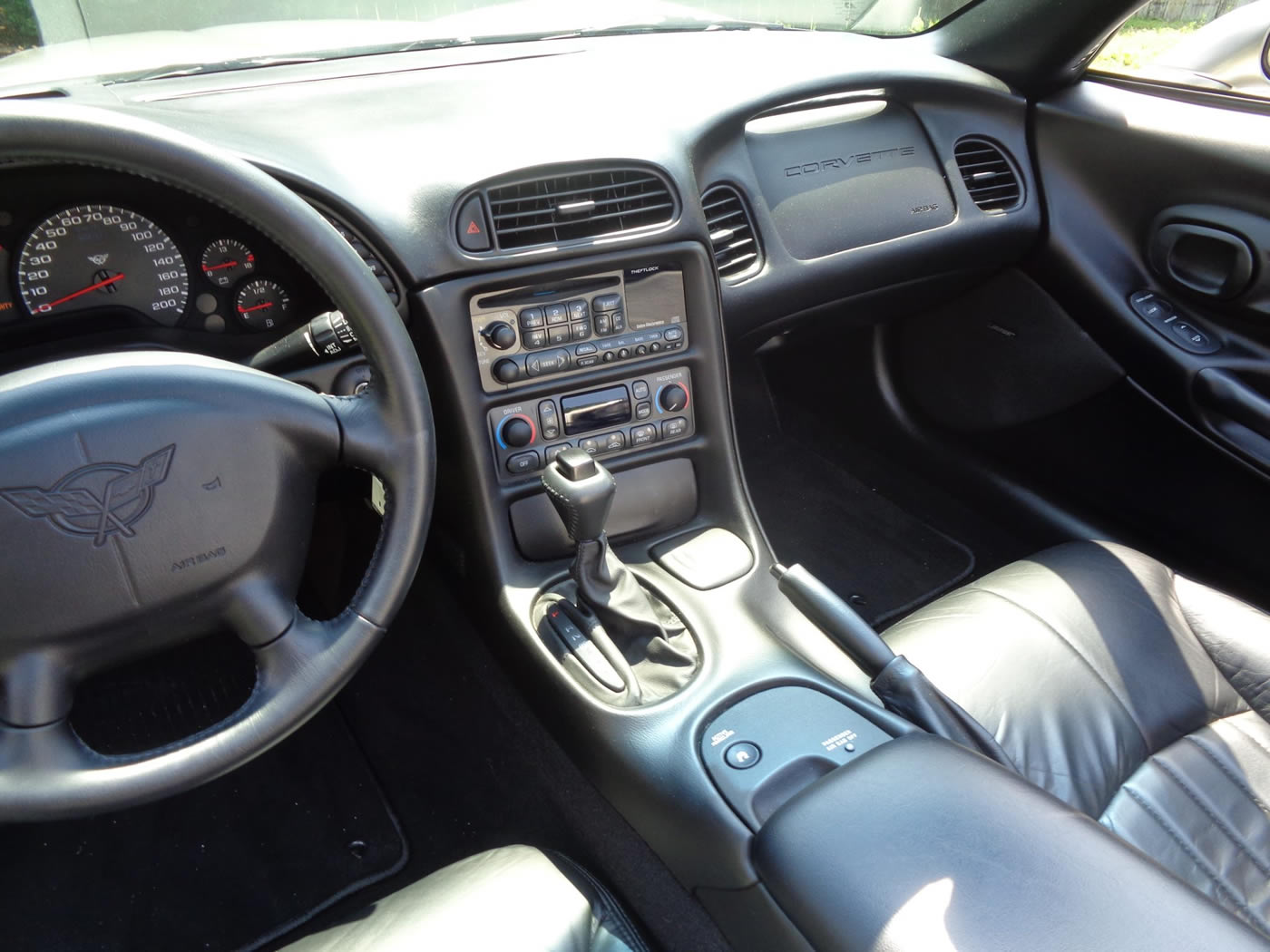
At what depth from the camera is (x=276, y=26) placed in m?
1.53

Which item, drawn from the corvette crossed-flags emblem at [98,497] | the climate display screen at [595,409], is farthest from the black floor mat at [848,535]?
the corvette crossed-flags emblem at [98,497]

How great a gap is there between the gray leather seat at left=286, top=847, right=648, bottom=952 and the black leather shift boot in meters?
0.27

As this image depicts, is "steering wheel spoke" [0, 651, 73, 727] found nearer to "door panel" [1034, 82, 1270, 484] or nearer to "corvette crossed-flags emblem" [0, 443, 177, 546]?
"corvette crossed-flags emblem" [0, 443, 177, 546]

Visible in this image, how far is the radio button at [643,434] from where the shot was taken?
1.50 meters

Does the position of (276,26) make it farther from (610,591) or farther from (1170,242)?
(1170,242)

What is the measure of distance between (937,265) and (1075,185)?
35 centimetres

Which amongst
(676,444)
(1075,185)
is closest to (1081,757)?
(676,444)

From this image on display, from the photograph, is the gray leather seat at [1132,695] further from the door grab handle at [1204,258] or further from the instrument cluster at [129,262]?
the instrument cluster at [129,262]

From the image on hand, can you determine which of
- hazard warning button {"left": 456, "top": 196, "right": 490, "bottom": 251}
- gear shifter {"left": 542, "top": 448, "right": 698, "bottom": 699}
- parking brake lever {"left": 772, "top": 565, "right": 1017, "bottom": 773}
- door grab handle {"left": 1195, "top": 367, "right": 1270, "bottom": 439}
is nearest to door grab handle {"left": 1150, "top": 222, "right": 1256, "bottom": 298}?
door grab handle {"left": 1195, "top": 367, "right": 1270, "bottom": 439}

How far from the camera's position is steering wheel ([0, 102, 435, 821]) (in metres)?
0.85

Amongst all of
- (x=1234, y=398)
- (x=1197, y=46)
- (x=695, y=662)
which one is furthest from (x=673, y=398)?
(x=1197, y=46)

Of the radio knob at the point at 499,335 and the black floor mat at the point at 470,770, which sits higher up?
the radio knob at the point at 499,335

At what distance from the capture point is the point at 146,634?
95cm

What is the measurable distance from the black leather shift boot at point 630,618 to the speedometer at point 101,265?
24.0 inches
